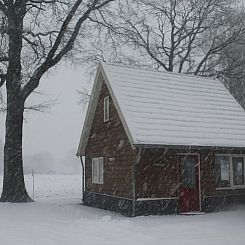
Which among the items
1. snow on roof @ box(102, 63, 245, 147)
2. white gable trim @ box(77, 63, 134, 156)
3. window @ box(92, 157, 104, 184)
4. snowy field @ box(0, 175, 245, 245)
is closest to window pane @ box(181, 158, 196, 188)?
snow on roof @ box(102, 63, 245, 147)

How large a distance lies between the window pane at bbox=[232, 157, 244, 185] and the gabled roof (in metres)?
1.06

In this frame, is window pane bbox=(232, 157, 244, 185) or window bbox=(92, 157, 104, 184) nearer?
window pane bbox=(232, 157, 244, 185)

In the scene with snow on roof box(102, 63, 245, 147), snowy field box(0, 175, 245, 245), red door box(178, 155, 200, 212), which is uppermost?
snow on roof box(102, 63, 245, 147)

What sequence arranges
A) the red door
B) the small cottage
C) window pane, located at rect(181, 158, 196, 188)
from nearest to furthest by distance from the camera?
the small cottage → the red door → window pane, located at rect(181, 158, 196, 188)

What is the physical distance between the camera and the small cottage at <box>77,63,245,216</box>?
1736 centimetres

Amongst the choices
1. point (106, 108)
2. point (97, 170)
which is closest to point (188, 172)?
point (106, 108)

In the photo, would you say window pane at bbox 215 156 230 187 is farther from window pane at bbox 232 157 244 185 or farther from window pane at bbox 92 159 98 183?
window pane at bbox 92 159 98 183

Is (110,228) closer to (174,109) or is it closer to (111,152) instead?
(111,152)

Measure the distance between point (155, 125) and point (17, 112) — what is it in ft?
27.9

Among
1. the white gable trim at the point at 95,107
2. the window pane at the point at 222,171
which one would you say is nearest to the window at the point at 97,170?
the white gable trim at the point at 95,107

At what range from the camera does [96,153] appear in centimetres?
2183

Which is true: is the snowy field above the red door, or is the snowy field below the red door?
below

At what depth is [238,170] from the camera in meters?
20.0

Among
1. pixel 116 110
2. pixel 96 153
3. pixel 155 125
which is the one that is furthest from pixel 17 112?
pixel 155 125
